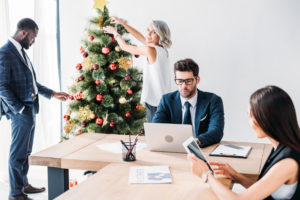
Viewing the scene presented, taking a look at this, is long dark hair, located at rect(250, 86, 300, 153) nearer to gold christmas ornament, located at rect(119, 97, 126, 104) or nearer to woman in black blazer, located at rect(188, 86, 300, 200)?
woman in black blazer, located at rect(188, 86, 300, 200)

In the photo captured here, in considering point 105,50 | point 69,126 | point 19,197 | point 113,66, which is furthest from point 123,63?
point 19,197

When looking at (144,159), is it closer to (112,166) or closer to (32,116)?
(112,166)

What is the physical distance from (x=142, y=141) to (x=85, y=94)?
1239mm

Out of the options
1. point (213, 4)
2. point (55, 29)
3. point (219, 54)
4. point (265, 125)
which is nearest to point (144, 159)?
point (265, 125)

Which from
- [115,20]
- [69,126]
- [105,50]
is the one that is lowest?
[69,126]

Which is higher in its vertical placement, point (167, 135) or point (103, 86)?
point (103, 86)

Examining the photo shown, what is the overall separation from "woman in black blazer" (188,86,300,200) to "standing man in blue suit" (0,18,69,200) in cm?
212

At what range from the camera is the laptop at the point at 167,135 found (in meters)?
1.73

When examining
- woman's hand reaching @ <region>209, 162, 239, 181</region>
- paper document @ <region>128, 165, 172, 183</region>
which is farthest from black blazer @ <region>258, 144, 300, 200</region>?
paper document @ <region>128, 165, 172, 183</region>

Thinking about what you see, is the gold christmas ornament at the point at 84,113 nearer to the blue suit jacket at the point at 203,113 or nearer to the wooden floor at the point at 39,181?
the wooden floor at the point at 39,181

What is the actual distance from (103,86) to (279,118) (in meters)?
2.18

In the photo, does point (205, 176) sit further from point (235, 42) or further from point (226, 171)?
point (235, 42)

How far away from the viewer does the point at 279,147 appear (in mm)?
1308

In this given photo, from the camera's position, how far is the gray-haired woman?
298 centimetres
